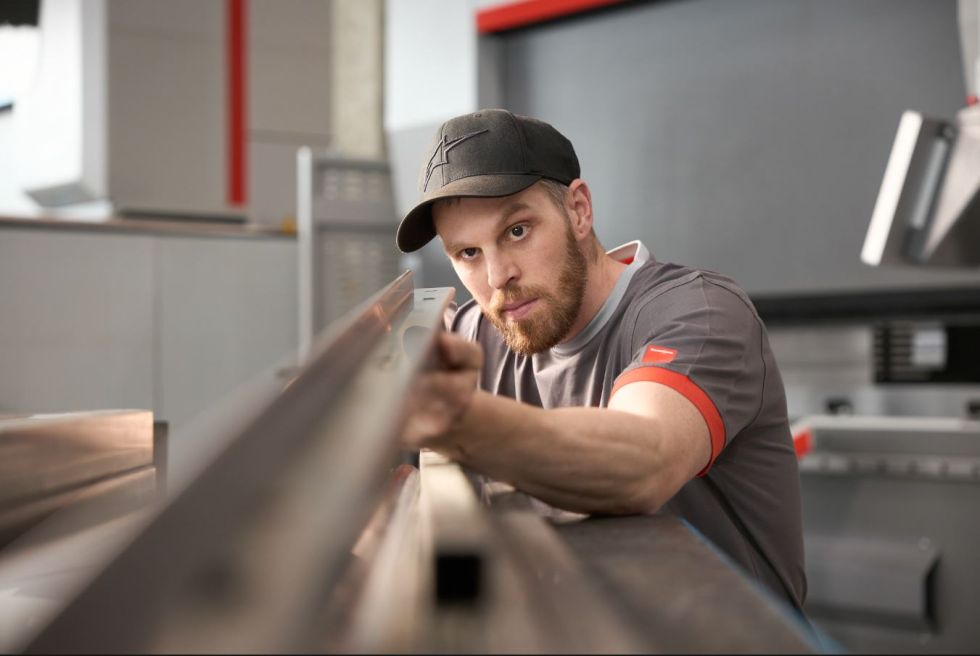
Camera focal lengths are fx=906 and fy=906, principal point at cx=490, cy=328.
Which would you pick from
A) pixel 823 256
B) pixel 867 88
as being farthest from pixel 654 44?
pixel 823 256

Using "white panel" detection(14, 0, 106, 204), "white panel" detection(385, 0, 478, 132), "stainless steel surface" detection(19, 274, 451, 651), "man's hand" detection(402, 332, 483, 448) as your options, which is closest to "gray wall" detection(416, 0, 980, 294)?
"white panel" detection(385, 0, 478, 132)

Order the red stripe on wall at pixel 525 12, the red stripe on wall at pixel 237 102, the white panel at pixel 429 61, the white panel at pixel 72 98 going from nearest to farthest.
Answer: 1. the red stripe on wall at pixel 525 12
2. the white panel at pixel 429 61
3. the white panel at pixel 72 98
4. the red stripe on wall at pixel 237 102

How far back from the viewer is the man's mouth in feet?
3.86

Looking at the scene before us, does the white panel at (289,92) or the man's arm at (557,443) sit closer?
the man's arm at (557,443)

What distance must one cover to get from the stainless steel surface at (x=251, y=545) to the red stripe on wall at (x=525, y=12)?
259 cm

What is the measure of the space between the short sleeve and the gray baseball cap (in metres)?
0.22

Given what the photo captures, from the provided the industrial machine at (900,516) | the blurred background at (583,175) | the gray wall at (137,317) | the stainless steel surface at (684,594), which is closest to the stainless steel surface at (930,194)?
the industrial machine at (900,516)

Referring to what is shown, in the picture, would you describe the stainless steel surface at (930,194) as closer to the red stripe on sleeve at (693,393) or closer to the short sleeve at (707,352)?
the short sleeve at (707,352)

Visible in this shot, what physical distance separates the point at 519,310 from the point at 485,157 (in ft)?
0.71

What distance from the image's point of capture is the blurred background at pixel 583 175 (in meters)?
2.34

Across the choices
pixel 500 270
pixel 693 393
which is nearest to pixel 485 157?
pixel 500 270

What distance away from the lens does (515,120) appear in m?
1.09

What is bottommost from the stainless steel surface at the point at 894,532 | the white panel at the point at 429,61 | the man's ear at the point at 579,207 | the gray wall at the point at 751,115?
the stainless steel surface at the point at 894,532

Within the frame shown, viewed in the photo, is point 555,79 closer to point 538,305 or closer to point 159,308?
point 159,308
